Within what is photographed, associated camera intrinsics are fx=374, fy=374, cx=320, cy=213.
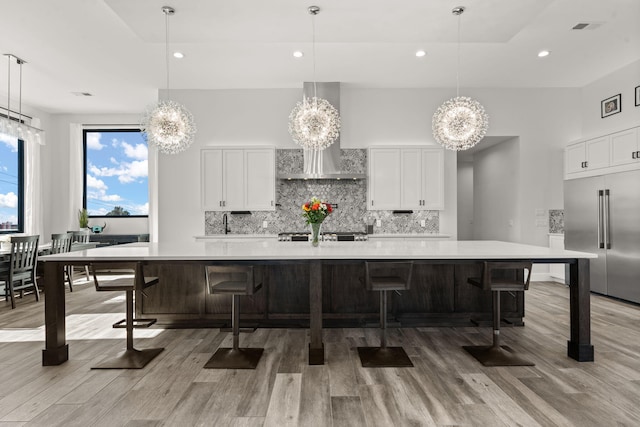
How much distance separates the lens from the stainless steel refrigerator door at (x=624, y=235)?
4.77 m

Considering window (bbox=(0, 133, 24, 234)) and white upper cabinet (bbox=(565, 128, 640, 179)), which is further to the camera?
window (bbox=(0, 133, 24, 234))

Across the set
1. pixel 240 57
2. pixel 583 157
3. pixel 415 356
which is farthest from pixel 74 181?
pixel 583 157

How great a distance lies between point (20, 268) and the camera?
16.4 feet

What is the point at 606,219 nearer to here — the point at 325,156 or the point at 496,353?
the point at 496,353

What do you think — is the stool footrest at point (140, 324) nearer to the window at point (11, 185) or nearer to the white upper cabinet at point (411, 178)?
the white upper cabinet at point (411, 178)

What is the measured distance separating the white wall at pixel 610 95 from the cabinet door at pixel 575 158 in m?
0.22

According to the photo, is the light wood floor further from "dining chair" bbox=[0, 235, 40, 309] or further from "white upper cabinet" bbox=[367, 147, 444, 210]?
"white upper cabinet" bbox=[367, 147, 444, 210]

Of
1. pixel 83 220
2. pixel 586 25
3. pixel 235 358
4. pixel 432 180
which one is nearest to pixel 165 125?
pixel 235 358

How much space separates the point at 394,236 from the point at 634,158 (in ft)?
10.7

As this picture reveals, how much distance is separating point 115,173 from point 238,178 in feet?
13.1

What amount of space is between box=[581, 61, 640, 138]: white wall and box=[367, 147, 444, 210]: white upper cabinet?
2292mm

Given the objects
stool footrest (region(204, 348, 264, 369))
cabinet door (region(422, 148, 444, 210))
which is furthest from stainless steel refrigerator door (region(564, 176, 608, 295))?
stool footrest (region(204, 348, 264, 369))

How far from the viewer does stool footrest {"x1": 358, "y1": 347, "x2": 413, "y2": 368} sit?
293cm

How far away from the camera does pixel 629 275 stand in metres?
4.86
